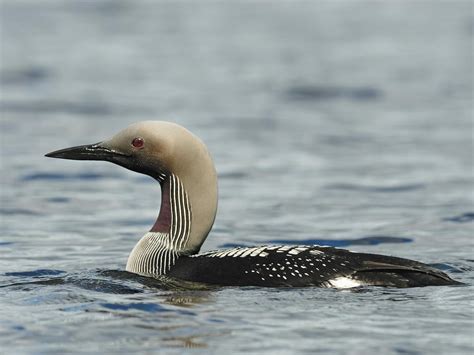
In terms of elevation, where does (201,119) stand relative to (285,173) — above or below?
above

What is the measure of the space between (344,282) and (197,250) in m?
1.01

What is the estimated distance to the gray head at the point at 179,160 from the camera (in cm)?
733

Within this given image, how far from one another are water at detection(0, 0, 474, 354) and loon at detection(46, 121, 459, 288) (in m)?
0.10

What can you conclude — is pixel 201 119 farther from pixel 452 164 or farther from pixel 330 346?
pixel 330 346

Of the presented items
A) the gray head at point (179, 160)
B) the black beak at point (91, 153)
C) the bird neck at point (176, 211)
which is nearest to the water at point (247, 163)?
the bird neck at point (176, 211)

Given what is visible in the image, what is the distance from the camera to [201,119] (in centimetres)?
1623

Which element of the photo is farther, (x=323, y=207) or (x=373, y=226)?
(x=323, y=207)

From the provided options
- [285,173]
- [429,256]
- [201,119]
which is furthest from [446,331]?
[201,119]

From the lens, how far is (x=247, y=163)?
13383 millimetres

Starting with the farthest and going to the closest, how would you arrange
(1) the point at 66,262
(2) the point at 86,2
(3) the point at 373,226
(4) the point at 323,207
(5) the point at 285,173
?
1. (2) the point at 86,2
2. (5) the point at 285,173
3. (4) the point at 323,207
4. (3) the point at 373,226
5. (1) the point at 66,262

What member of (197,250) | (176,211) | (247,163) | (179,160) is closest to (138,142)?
(179,160)

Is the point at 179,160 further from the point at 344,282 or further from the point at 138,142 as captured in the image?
the point at 344,282

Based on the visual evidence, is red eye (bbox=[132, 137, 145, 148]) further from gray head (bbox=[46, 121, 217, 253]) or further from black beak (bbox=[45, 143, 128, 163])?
black beak (bbox=[45, 143, 128, 163])

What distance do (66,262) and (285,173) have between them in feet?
15.1
